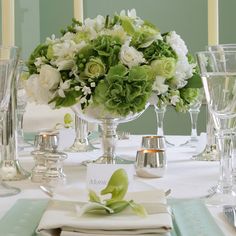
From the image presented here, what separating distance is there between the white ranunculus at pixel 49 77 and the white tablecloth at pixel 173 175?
0.20 meters

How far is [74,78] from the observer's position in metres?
1.26

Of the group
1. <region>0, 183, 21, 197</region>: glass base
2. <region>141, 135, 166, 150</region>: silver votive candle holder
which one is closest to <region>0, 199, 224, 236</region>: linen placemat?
<region>0, 183, 21, 197</region>: glass base

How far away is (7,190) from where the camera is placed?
1079 mm

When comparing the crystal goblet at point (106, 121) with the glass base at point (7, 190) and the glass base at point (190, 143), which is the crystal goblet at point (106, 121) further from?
the glass base at point (190, 143)

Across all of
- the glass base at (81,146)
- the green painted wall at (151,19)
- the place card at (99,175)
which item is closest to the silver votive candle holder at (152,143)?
the glass base at (81,146)

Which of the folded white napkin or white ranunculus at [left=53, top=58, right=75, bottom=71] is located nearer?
the folded white napkin

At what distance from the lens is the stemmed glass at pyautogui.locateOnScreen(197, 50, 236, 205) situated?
38.5 inches

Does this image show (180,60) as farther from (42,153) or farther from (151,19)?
(151,19)

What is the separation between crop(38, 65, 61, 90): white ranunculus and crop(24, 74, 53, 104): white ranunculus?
0.02 metres

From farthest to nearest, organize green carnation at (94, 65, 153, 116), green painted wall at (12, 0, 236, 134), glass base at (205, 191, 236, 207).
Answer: green painted wall at (12, 0, 236, 134)
green carnation at (94, 65, 153, 116)
glass base at (205, 191, 236, 207)

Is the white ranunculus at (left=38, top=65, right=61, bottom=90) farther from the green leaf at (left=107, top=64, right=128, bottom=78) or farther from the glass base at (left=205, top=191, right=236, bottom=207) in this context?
the glass base at (left=205, top=191, right=236, bottom=207)

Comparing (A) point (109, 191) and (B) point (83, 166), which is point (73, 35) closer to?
(B) point (83, 166)

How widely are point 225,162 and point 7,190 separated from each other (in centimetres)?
40

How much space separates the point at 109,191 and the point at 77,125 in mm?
992
